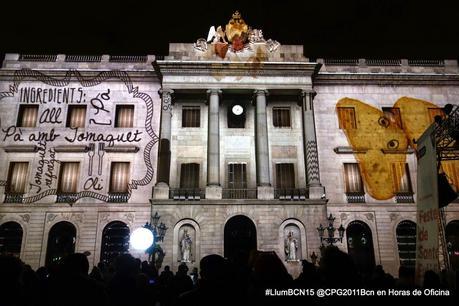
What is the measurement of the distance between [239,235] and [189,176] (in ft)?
19.0

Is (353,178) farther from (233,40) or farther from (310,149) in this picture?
(233,40)

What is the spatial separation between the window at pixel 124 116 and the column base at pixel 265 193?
1117 centimetres

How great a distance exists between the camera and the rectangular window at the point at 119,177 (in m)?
27.6

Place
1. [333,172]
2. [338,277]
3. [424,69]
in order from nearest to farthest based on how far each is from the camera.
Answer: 1. [338,277]
2. [333,172]
3. [424,69]

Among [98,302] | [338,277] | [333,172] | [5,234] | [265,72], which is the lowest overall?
[98,302]

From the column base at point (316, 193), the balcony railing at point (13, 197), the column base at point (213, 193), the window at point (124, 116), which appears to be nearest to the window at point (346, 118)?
the column base at point (316, 193)

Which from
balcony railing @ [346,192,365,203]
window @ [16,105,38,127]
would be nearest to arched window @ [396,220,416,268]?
balcony railing @ [346,192,365,203]

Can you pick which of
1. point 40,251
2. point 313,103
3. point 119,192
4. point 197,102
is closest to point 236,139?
point 197,102

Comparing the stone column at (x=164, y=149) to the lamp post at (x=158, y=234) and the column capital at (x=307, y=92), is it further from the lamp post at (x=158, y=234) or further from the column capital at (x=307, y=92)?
the column capital at (x=307, y=92)

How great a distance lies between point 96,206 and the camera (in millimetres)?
26984

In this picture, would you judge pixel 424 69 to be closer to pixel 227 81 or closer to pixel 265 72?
pixel 265 72

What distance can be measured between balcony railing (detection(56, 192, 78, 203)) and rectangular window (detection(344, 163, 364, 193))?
20.1 m

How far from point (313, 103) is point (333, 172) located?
→ 19.1 feet

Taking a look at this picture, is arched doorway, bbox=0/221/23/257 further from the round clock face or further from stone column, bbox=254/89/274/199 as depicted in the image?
the round clock face
